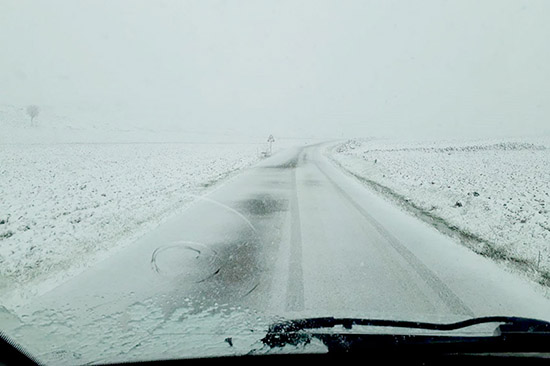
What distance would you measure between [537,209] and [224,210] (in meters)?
8.53

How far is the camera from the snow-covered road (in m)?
2.95

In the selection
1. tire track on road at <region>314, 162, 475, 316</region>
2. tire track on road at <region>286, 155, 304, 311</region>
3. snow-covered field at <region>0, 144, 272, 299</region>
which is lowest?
snow-covered field at <region>0, 144, 272, 299</region>

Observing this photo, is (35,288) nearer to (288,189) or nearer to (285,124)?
(288,189)

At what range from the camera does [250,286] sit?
4.48m

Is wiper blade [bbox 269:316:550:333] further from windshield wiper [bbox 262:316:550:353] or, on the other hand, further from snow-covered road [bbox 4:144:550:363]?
snow-covered road [bbox 4:144:550:363]

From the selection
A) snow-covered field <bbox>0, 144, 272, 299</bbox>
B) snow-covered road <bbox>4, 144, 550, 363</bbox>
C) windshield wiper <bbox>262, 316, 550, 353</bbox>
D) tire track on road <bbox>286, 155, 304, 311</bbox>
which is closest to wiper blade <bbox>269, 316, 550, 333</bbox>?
windshield wiper <bbox>262, 316, 550, 353</bbox>

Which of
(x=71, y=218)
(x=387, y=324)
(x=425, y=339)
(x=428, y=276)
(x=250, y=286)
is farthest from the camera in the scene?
(x=71, y=218)

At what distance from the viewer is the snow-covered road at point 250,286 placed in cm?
295

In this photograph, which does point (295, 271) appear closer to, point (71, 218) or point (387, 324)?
point (387, 324)

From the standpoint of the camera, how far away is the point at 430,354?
7.37 feet

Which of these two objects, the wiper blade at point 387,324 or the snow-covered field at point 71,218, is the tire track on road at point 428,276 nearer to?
the wiper blade at point 387,324

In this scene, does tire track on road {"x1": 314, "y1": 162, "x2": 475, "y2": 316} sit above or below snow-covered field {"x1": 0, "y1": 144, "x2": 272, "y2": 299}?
above

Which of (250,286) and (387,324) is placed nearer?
(387,324)

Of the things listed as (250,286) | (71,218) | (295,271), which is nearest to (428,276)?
(295,271)
